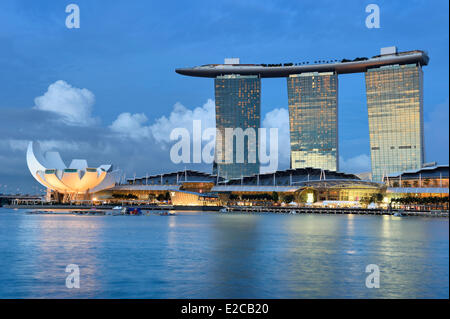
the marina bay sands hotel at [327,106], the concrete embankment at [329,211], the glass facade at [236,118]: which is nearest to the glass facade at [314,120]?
the marina bay sands hotel at [327,106]

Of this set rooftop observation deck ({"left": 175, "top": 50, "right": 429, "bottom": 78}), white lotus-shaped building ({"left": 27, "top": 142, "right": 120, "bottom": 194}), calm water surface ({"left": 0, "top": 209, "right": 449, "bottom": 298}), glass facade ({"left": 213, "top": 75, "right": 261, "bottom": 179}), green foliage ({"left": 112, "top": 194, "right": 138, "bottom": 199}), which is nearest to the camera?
calm water surface ({"left": 0, "top": 209, "right": 449, "bottom": 298})

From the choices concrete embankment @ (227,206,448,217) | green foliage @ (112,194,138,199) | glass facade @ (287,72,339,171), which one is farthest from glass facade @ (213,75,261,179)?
concrete embankment @ (227,206,448,217)

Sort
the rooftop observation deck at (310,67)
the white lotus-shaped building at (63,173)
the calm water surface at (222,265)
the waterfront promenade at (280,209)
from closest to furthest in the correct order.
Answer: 1. the calm water surface at (222,265)
2. the waterfront promenade at (280,209)
3. the white lotus-shaped building at (63,173)
4. the rooftop observation deck at (310,67)

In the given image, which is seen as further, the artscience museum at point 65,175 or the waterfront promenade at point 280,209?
the artscience museum at point 65,175

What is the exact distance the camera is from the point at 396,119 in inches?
6471

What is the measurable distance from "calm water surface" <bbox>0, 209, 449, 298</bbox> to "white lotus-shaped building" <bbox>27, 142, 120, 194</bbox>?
77.9 meters

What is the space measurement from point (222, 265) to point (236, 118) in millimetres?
156389

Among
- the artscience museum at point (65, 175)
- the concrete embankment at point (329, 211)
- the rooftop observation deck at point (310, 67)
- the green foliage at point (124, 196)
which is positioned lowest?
the concrete embankment at point (329, 211)

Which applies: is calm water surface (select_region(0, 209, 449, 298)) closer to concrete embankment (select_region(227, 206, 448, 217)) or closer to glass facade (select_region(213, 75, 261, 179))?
concrete embankment (select_region(227, 206, 448, 217))

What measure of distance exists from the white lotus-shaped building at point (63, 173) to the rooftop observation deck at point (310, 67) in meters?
70.2

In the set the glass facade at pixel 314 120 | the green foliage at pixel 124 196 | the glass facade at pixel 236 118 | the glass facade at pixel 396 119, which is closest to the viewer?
the green foliage at pixel 124 196

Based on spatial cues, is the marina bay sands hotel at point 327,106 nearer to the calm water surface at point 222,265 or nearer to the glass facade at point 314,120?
the glass facade at point 314,120

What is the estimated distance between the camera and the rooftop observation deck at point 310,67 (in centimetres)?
16988

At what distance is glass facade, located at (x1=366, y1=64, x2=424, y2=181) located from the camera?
163125 mm
